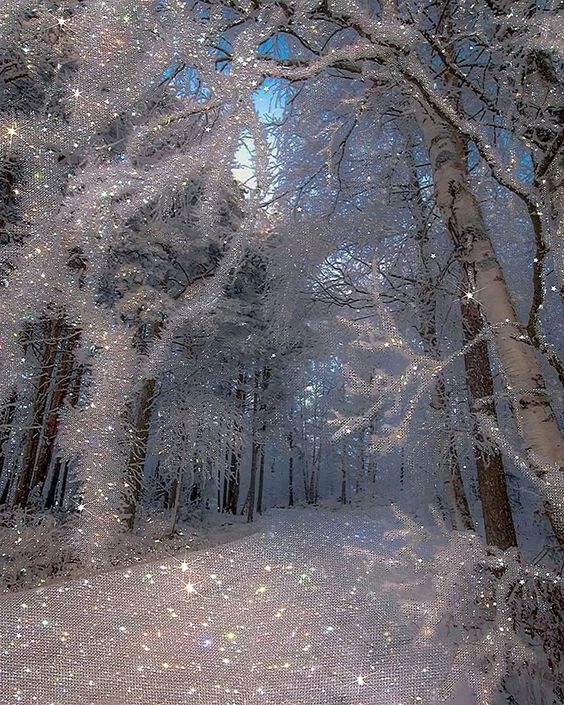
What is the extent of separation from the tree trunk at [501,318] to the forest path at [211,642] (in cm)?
79

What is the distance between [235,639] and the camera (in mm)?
2756

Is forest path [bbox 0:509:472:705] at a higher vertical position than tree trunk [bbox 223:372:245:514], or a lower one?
lower

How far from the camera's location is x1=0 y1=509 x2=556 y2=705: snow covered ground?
7.39ft

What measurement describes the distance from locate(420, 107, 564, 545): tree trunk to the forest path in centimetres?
79

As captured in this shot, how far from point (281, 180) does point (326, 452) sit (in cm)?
2266

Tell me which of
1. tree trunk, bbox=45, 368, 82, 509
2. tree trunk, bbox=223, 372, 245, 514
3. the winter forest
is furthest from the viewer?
tree trunk, bbox=223, 372, 245, 514

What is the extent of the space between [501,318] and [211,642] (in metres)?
2.64

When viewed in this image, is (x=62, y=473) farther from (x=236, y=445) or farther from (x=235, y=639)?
(x=235, y=639)

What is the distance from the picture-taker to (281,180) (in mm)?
4902

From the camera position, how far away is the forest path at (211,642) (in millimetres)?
2328

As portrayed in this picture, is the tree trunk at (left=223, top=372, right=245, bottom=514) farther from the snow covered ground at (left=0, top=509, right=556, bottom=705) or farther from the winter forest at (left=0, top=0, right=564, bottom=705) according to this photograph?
the snow covered ground at (left=0, top=509, right=556, bottom=705)

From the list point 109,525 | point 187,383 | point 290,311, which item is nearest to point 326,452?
point 187,383

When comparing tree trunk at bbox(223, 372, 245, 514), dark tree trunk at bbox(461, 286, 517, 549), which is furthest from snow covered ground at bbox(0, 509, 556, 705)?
tree trunk at bbox(223, 372, 245, 514)

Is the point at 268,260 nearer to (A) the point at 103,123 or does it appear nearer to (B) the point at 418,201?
(B) the point at 418,201
